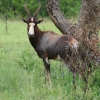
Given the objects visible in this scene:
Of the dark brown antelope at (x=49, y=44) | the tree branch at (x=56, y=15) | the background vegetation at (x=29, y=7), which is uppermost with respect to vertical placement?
the tree branch at (x=56, y=15)

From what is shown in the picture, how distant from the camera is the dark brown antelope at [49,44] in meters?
8.61

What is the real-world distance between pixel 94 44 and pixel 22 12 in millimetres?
28245

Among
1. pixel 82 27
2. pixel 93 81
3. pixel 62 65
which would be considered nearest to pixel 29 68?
pixel 62 65

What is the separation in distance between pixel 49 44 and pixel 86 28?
857 mm

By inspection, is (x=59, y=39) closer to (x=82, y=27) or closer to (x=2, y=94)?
(x=82, y=27)

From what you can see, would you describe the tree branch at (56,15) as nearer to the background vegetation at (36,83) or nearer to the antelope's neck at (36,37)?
the background vegetation at (36,83)

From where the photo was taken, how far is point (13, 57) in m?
12.4

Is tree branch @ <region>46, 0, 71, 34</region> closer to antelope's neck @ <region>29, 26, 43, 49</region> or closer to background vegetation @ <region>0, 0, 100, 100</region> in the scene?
background vegetation @ <region>0, 0, 100, 100</region>

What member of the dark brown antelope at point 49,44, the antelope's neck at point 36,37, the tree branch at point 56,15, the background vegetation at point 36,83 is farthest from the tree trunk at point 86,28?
the antelope's neck at point 36,37

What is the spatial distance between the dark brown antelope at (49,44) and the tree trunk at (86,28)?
10.2 inches

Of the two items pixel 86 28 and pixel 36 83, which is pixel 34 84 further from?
pixel 86 28

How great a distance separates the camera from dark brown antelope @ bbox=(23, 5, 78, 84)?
861 centimetres

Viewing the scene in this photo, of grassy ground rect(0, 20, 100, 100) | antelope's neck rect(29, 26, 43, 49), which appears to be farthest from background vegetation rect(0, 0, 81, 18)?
antelope's neck rect(29, 26, 43, 49)

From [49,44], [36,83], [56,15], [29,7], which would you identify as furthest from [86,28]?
[29,7]
